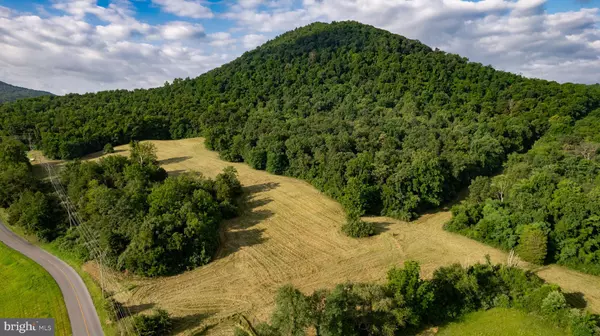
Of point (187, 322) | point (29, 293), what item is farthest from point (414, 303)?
point (29, 293)

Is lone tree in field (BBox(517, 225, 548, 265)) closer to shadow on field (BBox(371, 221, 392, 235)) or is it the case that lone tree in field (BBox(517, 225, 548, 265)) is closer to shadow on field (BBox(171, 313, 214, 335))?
shadow on field (BBox(371, 221, 392, 235))

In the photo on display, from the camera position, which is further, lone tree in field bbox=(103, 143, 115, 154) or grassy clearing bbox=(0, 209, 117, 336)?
lone tree in field bbox=(103, 143, 115, 154)

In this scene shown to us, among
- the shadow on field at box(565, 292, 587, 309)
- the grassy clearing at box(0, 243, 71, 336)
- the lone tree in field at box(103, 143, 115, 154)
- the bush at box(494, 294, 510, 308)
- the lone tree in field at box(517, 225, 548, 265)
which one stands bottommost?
the grassy clearing at box(0, 243, 71, 336)

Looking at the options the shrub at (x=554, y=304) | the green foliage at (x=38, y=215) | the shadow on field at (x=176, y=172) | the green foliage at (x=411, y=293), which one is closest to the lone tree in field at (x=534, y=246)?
the shrub at (x=554, y=304)

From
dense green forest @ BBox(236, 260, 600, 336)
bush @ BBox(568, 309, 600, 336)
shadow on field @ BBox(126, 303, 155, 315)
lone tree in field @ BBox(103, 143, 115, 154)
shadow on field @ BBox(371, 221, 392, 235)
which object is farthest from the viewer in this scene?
lone tree in field @ BBox(103, 143, 115, 154)

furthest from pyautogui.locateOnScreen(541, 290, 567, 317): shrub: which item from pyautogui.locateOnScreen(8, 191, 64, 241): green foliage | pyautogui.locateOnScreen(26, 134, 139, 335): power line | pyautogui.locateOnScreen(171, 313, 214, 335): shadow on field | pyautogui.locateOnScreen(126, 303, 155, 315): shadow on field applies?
pyautogui.locateOnScreen(8, 191, 64, 241): green foliage
